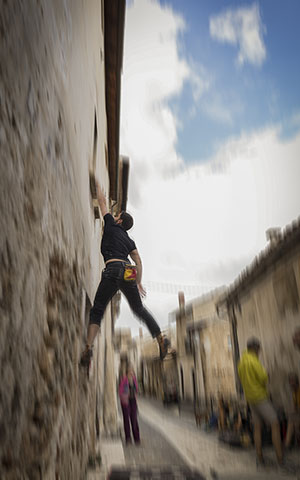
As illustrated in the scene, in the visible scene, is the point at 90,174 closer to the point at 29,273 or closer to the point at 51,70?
the point at 51,70

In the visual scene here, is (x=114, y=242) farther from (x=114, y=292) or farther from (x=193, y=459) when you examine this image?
(x=193, y=459)

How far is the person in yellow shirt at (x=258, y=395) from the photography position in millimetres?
4301

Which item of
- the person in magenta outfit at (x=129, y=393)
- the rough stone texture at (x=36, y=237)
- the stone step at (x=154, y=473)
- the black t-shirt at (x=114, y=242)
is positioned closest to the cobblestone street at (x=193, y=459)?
the stone step at (x=154, y=473)

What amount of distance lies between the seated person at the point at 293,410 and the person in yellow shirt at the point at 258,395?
2.10 feet

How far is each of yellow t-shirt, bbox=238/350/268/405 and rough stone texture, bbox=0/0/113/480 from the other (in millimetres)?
2719

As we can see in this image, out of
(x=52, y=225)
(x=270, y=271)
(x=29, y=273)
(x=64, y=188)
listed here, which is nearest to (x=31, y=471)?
(x=29, y=273)

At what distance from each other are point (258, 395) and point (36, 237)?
13.1 feet

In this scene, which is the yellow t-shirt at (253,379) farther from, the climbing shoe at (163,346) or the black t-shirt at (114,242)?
the black t-shirt at (114,242)

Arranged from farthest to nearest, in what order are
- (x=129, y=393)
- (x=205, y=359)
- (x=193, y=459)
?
1. (x=205, y=359)
2. (x=129, y=393)
3. (x=193, y=459)

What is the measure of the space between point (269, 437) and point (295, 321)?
1886mm

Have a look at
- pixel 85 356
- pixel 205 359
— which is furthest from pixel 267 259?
pixel 205 359

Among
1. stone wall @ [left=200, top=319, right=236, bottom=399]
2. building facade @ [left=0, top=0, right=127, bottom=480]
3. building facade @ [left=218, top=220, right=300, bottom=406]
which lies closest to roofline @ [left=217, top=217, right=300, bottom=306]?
building facade @ [left=218, top=220, right=300, bottom=406]

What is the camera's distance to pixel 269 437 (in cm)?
528

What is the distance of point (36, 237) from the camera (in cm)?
150
